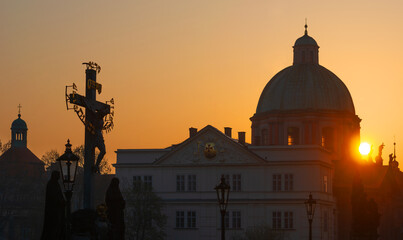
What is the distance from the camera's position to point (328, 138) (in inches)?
4390

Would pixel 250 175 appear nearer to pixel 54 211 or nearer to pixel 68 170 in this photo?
pixel 68 170

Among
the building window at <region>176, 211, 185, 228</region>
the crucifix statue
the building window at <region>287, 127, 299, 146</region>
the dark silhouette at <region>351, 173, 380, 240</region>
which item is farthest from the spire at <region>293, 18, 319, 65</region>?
the crucifix statue

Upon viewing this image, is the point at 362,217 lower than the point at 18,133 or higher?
lower

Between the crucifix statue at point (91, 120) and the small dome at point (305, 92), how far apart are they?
3187 inches

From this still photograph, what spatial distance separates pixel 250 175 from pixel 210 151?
484cm

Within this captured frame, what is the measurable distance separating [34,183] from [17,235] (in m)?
7.38

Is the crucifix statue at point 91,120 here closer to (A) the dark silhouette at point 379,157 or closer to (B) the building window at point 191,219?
(B) the building window at point 191,219

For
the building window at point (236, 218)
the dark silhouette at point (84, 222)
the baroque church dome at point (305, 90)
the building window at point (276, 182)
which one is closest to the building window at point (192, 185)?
the building window at point (236, 218)

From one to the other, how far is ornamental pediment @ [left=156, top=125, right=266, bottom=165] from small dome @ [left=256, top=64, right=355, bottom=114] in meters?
13.2

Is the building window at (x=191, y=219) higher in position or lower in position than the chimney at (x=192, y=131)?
lower

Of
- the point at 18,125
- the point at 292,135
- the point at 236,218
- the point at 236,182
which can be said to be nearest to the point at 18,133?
the point at 18,125

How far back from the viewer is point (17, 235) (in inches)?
5285

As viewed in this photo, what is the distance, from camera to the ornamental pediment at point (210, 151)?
101125 millimetres

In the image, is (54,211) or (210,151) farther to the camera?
(210,151)
